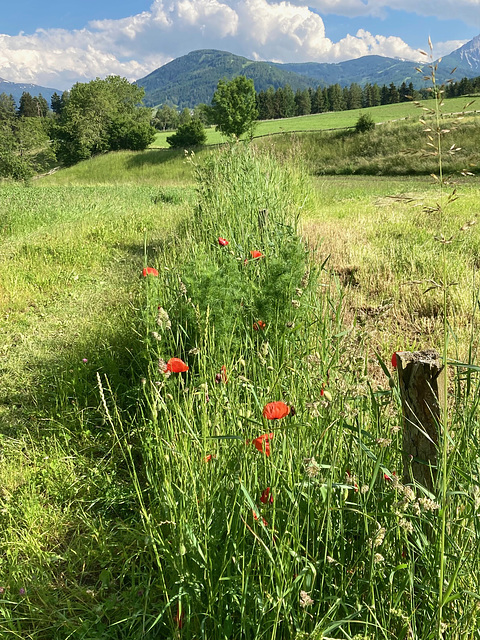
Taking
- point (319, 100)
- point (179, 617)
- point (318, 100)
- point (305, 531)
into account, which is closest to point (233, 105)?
point (319, 100)

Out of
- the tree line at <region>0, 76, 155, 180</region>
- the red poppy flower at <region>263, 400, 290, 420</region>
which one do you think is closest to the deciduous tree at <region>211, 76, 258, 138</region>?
the tree line at <region>0, 76, 155, 180</region>

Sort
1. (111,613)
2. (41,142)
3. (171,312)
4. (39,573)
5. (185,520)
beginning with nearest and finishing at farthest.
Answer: (185,520) → (111,613) → (39,573) → (171,312) → (41,142)

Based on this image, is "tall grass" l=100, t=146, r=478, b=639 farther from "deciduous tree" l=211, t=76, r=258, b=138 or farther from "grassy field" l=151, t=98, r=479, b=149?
"deciduous tree" l=211, t=76, r=258, b=138

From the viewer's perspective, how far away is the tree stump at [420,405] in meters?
1.26

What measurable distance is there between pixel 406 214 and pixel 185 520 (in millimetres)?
7891

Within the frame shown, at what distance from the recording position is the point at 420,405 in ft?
4.34

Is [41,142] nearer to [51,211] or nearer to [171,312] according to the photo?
[51,211]

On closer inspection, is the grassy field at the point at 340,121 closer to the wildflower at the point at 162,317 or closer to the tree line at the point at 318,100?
the tree line at the point at 318,100

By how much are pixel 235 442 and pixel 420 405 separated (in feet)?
1.98

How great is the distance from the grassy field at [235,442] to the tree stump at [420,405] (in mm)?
61

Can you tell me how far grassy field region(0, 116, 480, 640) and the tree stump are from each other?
61 mm

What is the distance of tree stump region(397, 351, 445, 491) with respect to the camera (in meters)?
1.26

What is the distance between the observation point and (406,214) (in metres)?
8.16

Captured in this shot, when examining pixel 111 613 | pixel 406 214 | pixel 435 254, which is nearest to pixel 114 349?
pixel 111 613
